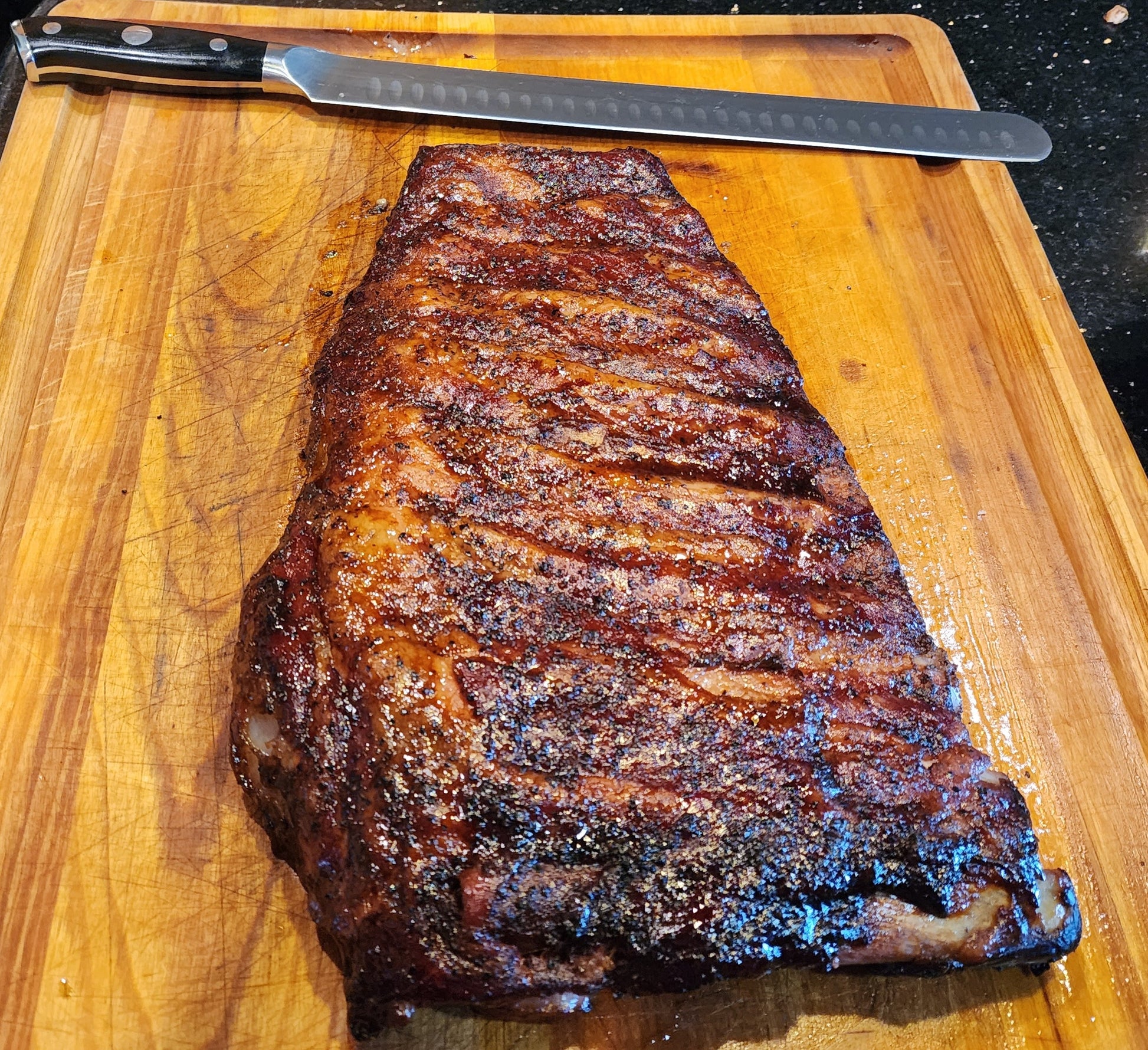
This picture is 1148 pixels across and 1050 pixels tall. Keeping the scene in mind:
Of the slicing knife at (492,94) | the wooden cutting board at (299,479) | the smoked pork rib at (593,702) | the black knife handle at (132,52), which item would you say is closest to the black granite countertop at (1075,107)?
the black knife handle at (132,52)

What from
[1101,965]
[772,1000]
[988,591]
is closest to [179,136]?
[988,591]

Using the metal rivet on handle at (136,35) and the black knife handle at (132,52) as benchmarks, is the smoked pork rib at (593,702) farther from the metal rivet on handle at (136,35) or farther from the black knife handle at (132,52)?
the metal rivet on handle at (136,35)

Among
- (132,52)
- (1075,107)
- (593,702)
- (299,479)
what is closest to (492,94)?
(132,52)

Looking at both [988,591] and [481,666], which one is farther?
[988,591]

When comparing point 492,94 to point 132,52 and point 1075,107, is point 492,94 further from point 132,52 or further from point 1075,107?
Answer: point 1075,107

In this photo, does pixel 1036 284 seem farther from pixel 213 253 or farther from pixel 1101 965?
pixel 213 253

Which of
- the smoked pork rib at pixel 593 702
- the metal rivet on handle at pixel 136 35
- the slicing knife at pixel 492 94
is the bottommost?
the smoked pork rib at pixel 593 702
